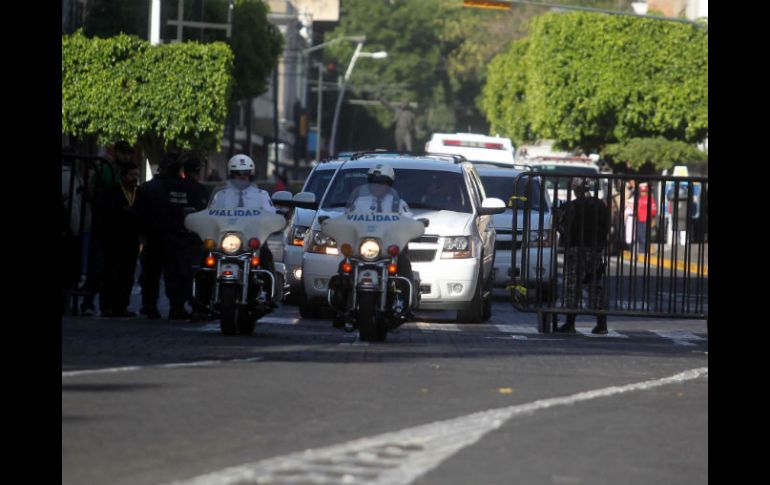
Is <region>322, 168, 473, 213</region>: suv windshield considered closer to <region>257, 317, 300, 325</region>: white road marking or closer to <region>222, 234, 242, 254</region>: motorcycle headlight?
<region>257, 317, 300, 325</region>: white road marking

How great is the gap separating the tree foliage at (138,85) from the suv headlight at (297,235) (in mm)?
22866

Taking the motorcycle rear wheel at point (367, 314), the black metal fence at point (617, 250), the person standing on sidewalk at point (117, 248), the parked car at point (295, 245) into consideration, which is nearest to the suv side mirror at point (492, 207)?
the black metal fence at point (617, 250)

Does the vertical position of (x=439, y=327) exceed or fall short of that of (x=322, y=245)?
it falls short

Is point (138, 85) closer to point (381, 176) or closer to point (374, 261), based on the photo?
point (381, 176)

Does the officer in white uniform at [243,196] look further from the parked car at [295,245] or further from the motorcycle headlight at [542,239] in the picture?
the parked car at [295,245]

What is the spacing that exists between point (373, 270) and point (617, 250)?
3.93 metres

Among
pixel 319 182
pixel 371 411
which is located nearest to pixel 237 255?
pixel 371 411

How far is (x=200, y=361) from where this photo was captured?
444 inches

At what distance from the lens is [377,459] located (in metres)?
7.32

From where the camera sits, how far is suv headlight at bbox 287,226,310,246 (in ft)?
60.6

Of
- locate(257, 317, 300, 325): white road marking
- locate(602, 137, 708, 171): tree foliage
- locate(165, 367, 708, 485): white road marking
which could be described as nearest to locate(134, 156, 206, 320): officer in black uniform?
locate(257, 317, 300, 325): white road marking

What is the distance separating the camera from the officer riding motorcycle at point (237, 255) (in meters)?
14.0

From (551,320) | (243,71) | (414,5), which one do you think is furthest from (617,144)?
(414,5)
